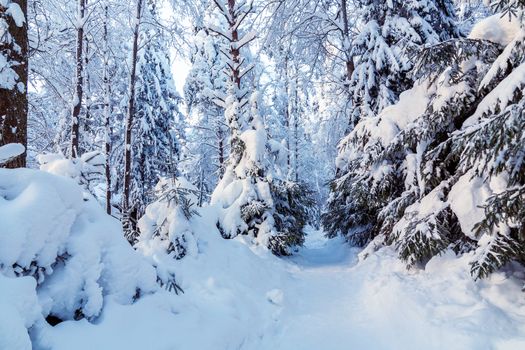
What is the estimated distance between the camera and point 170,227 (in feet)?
19.0

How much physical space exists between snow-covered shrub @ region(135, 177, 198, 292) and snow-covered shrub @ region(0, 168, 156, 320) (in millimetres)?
2221

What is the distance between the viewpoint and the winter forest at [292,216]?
2.91 metres

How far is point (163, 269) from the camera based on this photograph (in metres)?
4.15

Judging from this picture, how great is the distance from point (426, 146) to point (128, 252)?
4.83 m

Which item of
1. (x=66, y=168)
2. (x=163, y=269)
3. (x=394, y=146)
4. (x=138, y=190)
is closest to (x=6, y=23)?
(x=66, y=168)

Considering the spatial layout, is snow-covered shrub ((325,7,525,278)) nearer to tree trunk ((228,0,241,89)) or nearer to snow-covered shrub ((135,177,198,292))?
tree trunk ((228,0,241,89))

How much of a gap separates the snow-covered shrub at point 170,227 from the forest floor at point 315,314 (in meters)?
0.48

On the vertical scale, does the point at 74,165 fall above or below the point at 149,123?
above

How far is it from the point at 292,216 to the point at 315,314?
12.9 ft

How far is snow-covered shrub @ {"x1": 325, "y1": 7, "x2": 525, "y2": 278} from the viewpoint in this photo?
3.87 m

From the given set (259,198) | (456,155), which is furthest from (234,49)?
(456,155)

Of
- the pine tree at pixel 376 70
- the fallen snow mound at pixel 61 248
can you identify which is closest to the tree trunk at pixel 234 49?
the pine tree at pixel 376 70

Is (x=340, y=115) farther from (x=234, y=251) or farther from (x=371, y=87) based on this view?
(x=234, y=251)

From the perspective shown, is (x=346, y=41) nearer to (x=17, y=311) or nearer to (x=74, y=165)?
(x=74, y=165)
